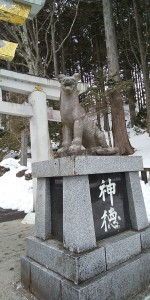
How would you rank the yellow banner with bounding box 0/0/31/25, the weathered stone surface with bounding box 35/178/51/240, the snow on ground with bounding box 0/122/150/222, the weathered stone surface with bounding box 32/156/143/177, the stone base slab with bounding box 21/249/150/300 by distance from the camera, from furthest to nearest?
the snow on ground with bounding box 0/122/150/222 < the yellow banner with bounding box 0/0/31/25 < the weathered stone surface with bounding box 35/178/51/240 < the weathered stone surface with bounding box 32/156/143/177 < the stone base slab with bounding box 21/249/150/300

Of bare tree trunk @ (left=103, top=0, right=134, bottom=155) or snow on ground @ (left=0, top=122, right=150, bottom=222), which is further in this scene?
bare tree trunk @ (left=103, top=0, right=134, bottom=155)

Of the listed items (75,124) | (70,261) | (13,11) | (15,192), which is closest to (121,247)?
(70,261)

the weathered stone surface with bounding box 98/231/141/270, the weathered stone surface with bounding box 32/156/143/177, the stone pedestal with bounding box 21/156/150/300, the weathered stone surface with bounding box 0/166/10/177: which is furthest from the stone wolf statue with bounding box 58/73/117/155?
the weathered stone surface with bounding box 0/166/10/177

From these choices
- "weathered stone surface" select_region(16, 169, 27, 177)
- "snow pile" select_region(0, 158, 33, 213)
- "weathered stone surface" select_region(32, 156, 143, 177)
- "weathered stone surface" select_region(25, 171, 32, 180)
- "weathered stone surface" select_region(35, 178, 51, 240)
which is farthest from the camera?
"weathered stone surface" select_region(16, 169, 27, 177)

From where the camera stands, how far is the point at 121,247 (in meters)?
2.54

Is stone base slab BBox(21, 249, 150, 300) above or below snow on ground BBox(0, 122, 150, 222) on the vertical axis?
below

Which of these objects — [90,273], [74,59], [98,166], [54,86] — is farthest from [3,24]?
[90,273]

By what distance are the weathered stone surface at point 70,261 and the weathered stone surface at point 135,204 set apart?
2.42 feet

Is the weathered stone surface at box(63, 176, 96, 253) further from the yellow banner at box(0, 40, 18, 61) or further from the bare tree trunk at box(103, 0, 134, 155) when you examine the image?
the bare tree trunk at box(103, 0, 134, 155)

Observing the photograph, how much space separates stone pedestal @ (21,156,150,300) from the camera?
2.20 meters

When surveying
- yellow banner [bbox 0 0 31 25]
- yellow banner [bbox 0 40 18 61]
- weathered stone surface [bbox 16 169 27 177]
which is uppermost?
yellow banner [bbox 0 0 31 25]

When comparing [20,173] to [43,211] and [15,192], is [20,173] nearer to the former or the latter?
[15,192]

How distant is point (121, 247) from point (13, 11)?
405 centimetres

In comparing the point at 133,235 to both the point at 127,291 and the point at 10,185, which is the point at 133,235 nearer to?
the point at 127,291
